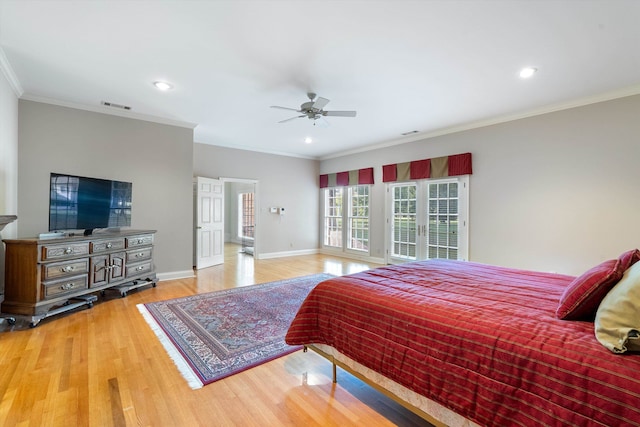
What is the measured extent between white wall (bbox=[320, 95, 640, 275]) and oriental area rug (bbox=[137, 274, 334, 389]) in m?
3.43

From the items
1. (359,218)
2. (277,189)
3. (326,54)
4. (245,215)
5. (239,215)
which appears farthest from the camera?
(239,215)

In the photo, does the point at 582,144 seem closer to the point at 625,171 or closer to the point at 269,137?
the point at 625,171

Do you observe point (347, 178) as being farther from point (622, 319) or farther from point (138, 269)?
point (622, 319)

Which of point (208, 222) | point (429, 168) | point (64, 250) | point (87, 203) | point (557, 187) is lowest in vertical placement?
point (64, 250)

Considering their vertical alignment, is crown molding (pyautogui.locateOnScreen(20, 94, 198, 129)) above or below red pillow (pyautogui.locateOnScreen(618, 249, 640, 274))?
above

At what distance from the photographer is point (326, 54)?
9.42 ft

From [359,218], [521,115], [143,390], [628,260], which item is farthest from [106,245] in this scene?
[521,115]

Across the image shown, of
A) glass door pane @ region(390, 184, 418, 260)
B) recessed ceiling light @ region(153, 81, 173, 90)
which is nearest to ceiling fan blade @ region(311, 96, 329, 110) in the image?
recessed ceiling light @ region(153, 81, 173, 90)

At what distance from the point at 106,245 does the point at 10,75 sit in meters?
2.18

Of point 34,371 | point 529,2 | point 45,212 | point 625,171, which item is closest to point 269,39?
point 529,2

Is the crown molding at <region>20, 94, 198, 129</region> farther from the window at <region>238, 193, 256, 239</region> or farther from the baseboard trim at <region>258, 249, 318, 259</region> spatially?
the window at <region>238, 193, 256, 239</region>

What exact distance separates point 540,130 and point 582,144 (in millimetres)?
560

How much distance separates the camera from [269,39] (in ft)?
8.55

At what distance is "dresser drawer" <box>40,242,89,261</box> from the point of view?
3122 mm
